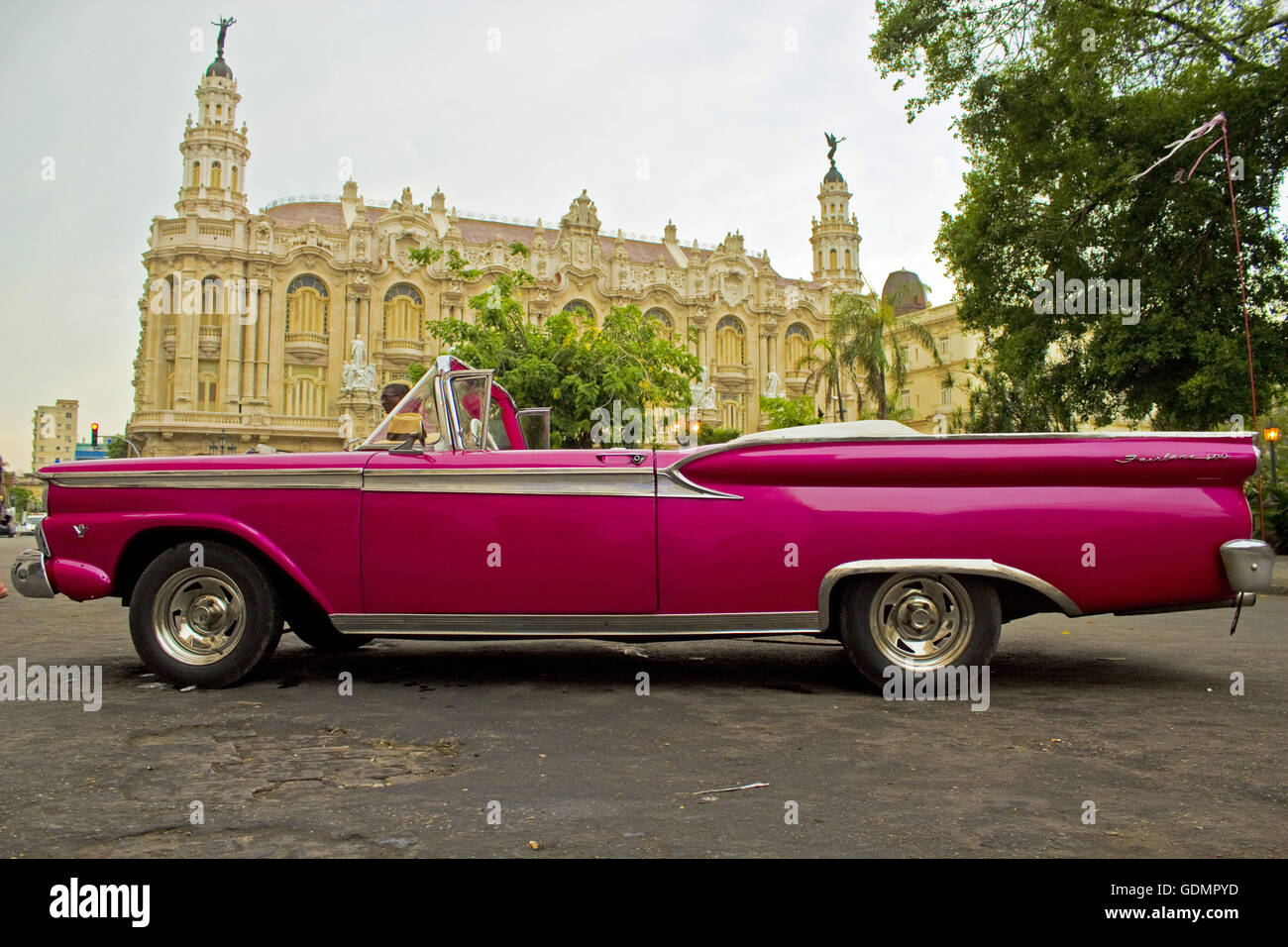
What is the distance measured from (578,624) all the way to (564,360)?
21.5 meters

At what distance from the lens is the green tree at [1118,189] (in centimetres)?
1505

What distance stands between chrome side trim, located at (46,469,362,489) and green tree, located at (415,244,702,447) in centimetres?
1891

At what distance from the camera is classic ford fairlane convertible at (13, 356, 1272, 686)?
4594mm

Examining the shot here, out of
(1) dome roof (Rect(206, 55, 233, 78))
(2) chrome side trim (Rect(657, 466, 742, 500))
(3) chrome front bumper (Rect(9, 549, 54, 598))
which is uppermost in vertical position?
(1) dome roof (Rect(206, 55, 233, 78))

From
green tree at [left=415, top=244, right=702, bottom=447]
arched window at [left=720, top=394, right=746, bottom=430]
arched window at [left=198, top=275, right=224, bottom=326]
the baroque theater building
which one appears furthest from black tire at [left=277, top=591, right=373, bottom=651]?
arched window at [left=720, top=394, right=746, bottom=430]

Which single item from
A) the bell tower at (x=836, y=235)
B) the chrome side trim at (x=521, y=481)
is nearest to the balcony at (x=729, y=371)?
the bell tower at (x=836, y=235)

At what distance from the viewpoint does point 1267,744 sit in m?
3.78

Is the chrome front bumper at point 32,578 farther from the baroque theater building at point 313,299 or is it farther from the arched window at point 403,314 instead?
the arched window at point 403,314

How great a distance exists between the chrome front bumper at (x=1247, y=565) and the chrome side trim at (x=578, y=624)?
192 cm

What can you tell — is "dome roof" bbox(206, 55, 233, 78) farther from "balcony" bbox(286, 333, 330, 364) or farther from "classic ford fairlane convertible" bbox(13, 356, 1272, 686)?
"classic ford fairlane convertible" bbox(13, 356, 1272, 686)

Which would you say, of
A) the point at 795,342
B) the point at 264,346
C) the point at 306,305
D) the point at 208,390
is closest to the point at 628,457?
the point at 264,346

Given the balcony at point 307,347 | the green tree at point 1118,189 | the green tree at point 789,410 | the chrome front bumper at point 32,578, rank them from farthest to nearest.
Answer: the balcony at point 307,347 < the green tree at point 789,410 < the green tree at point 1118,189 < the chrome front bumper at point 32,578

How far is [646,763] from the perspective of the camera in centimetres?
348
